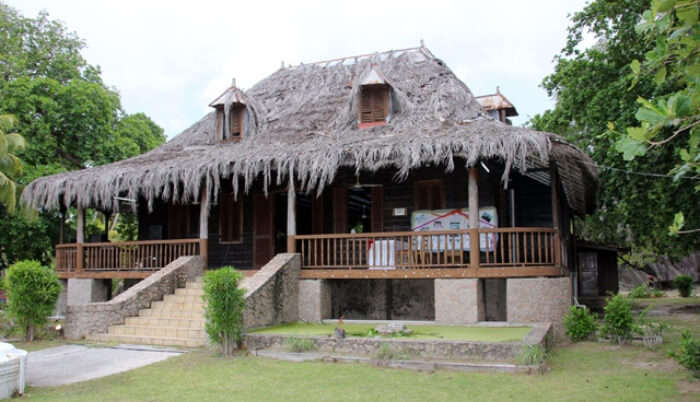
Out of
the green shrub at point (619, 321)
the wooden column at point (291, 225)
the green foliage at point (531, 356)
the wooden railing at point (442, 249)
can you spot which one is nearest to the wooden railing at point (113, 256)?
the wooden column at point (291, 225)

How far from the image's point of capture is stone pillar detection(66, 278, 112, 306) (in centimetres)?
1605

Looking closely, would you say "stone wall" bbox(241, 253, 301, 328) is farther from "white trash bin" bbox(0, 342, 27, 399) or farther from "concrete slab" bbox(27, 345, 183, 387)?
→ "white trash bin" bbox(0, 342, 27, 399)

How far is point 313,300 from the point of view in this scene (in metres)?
13.3

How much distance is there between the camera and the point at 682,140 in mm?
14406

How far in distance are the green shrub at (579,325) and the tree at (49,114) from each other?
1727cm

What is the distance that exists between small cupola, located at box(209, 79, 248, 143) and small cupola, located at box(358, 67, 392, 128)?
3593 mm

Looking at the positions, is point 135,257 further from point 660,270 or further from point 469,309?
point 660,270

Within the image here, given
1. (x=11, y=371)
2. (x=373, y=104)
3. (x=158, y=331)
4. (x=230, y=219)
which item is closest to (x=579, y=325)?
(x=373, y=104)

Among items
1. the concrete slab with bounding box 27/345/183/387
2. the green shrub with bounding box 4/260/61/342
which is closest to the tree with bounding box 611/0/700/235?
the concrete slab with bounding box 27/345/183/387

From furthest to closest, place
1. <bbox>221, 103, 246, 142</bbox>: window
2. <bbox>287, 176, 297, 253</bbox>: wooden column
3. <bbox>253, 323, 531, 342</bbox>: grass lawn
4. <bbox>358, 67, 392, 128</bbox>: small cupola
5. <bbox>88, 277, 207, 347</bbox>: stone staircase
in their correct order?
1. <bbox>221, 103, 246, 142</bbox>: window
2. <bbox>358, 67, 392, 128</bbox>: small cupola
3. <bbox>287, 176, 297, 253</bbox>: wooden column
4. <bbox>88, 277, 207, 347</bbox>: stone staircase
5. <bbox>253, 323, 531, 342</bbox>: grass lawn

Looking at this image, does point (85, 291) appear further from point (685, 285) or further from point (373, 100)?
point (685, 285)

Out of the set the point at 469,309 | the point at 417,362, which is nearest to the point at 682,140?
the point at 469,309

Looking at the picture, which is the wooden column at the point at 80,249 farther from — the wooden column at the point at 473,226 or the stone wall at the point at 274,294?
the wooden column at the point at 473,226

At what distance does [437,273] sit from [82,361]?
22.8 ft
